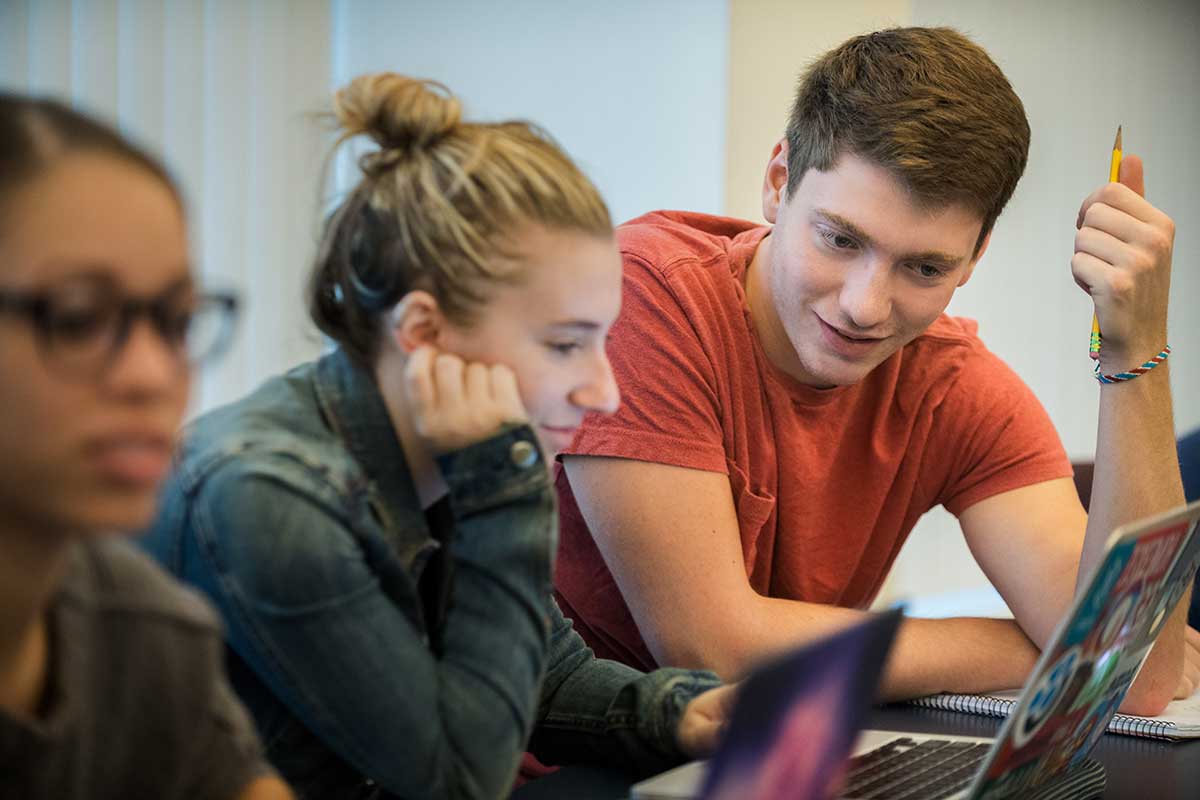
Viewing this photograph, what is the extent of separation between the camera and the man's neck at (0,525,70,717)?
2.03 feet

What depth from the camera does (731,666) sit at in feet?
4.34

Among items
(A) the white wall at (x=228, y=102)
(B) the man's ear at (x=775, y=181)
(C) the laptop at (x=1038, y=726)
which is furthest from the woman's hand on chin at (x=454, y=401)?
(A) the white wall at (x=228, y=102)

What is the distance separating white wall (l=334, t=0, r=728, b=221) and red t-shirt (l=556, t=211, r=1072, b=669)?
1346 millimetres

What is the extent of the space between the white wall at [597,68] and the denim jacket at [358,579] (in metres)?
2.08

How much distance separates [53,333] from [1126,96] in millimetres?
4154

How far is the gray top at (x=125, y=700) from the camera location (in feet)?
2.15

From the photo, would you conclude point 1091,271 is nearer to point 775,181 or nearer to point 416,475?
point 775,181

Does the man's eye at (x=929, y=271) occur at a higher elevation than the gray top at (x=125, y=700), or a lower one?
higher

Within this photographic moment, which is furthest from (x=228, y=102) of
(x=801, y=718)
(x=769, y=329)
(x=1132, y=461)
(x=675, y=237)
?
(x=801, y=718)

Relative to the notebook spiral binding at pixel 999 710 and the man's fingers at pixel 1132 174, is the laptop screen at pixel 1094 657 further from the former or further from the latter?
the man's fingers at pixel 1132 174

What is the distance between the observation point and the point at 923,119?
1382mm

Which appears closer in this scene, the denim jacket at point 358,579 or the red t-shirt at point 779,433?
the denim jacket at point 358,579

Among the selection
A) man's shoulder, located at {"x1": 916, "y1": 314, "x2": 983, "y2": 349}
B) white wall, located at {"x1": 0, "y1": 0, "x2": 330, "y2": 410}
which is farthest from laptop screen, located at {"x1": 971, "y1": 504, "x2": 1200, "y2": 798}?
white wall, located at {"x1": 0, "y1": 0, "x2": 330, "y2": 410}

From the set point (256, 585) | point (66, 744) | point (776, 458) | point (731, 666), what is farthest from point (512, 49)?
point (66, 744)
